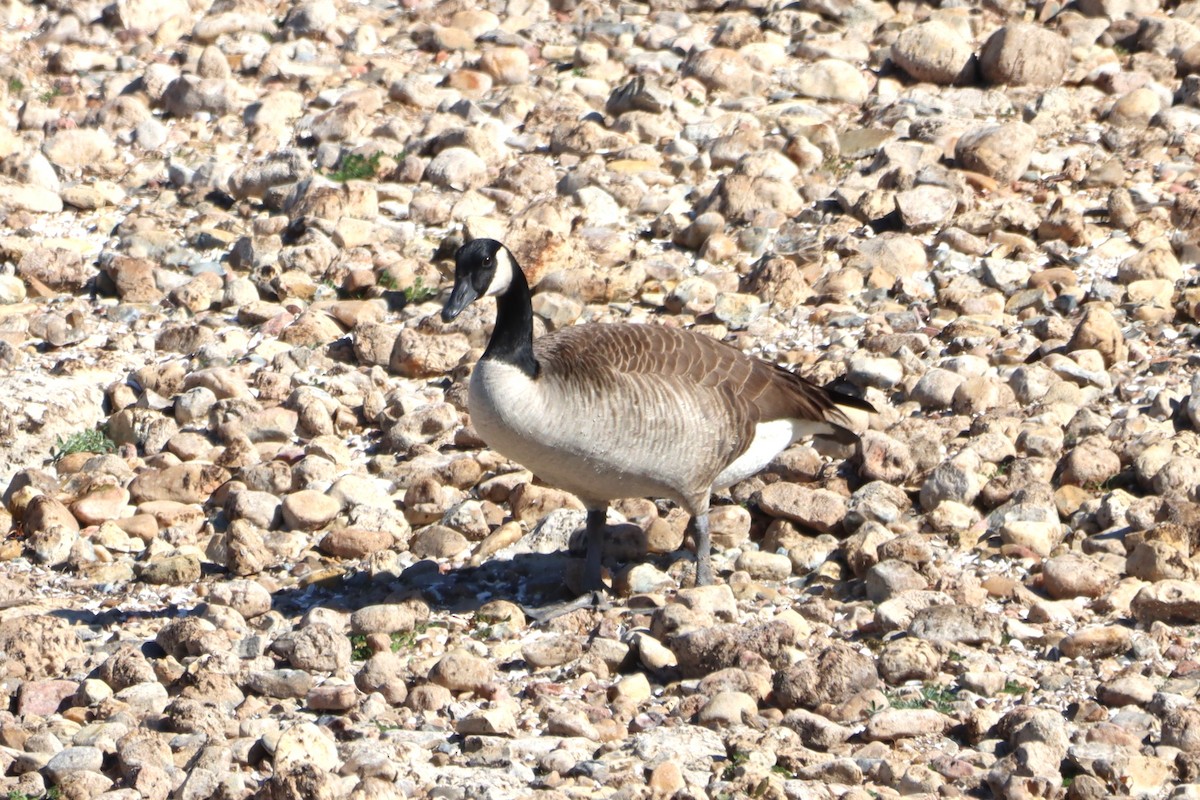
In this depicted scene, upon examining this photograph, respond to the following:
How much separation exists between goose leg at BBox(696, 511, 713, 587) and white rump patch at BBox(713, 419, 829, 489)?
255 millimetres

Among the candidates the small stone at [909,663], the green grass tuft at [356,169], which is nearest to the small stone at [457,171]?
the green grass tuft at [356,169]

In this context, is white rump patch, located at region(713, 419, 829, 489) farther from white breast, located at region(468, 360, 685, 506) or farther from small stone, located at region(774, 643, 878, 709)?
small stone, located at region(774, 643, 878, 709)

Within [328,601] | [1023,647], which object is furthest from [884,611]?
[328,601]

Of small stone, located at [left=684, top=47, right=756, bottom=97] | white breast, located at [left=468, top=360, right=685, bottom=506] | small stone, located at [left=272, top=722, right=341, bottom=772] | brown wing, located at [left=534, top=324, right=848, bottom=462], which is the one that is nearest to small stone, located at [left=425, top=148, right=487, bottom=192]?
small stone, located at [left=684, top=47, right=756, bottom=97]

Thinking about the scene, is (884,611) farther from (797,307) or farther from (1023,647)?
(797,307)

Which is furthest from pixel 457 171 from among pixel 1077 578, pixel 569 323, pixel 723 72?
pixel 1077 578

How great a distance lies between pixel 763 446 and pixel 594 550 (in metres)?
0.92

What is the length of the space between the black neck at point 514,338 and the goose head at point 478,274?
82 millimetres

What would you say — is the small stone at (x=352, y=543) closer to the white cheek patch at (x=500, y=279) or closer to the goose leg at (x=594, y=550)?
the goose leg at (x=594, y=550)

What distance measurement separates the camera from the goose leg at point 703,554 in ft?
22.8

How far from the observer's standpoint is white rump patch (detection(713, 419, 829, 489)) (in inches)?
288

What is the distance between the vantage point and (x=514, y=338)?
667 centimetres

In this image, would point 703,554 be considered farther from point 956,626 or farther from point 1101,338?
point 1101,338

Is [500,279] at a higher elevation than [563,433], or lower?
higher
